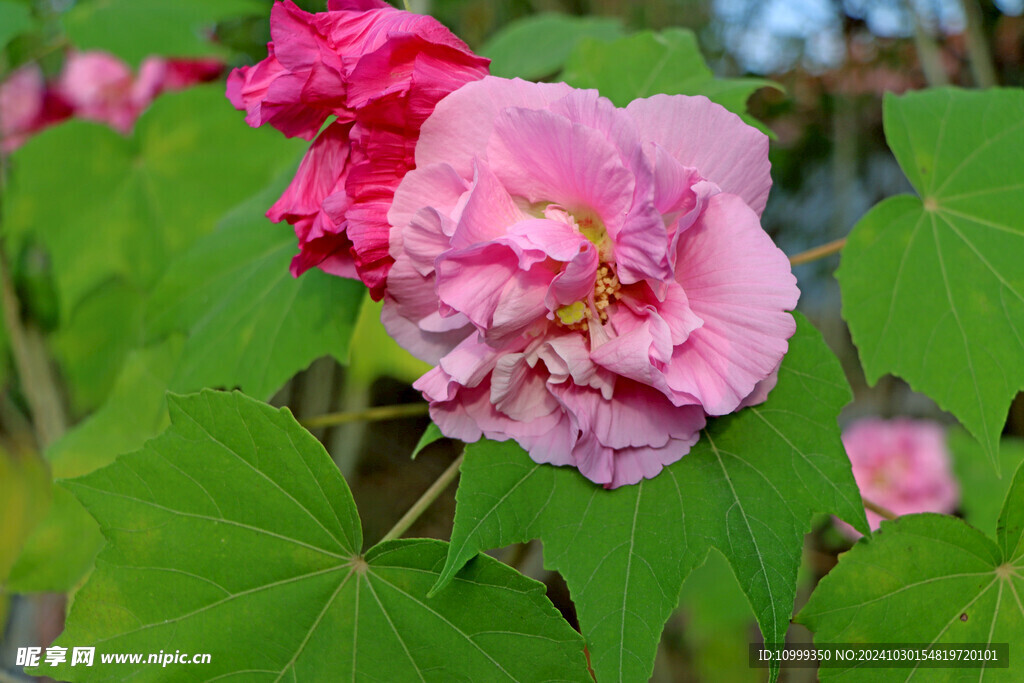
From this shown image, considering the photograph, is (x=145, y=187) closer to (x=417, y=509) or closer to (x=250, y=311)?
(x=250, y=311)

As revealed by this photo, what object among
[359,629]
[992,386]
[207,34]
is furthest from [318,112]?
[207,34]

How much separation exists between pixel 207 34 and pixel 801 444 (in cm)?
124

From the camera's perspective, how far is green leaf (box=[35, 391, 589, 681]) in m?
0.48

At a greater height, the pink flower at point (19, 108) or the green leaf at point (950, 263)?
the pink flower at point (19, 108)

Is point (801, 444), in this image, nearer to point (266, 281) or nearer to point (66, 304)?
point (266, 281)

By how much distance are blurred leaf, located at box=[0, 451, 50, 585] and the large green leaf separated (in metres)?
1.54

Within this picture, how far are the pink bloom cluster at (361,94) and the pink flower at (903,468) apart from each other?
1.25 meters

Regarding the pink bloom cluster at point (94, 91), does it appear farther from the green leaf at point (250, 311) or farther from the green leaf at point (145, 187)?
the green leaf at point (250, 311)

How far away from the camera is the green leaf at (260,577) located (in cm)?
48

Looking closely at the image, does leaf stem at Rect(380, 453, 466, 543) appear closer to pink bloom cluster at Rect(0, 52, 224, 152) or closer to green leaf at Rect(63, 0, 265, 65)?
green leaf at Rect(63, 0, 265, 65)

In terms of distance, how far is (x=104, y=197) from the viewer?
3.60ft

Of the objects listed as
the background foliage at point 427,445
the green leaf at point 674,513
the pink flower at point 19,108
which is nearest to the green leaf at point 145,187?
the background foliage at point 427,445

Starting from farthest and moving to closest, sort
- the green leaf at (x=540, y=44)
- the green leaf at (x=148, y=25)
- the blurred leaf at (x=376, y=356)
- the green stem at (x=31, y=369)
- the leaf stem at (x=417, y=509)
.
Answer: the blurred leaf at (x=376, y=356), the green stem at (x=31, y=369), the green leaf at (x=148, y=25), the green leaf at (x=540, y=44), the leaf stem at (x=417, y=509)

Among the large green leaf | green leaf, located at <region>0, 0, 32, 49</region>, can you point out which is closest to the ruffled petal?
the large green leaf
